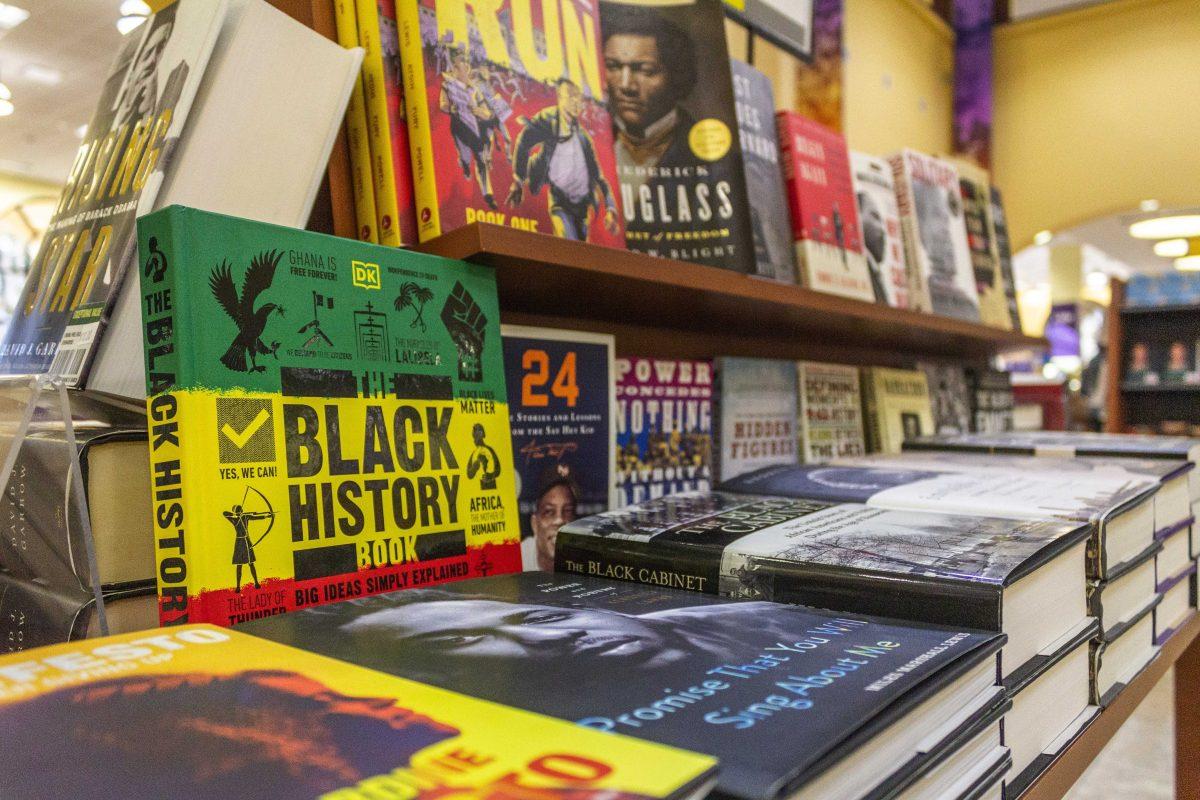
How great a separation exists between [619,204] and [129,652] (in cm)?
72

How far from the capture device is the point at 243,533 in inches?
23.0

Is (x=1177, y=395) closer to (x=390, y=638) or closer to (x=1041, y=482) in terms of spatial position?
(x=1041, y=482)

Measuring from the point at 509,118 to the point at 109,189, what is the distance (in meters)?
0.40

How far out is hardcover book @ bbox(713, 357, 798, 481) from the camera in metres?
1.32

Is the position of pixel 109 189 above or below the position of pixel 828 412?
above

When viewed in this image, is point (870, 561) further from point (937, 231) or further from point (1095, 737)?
point (937, 231)

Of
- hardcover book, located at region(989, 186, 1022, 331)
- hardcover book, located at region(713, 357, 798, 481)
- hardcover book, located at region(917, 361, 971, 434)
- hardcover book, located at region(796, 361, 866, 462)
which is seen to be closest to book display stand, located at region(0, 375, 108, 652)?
hardcover book, located at region(713, 357, 798, 481)

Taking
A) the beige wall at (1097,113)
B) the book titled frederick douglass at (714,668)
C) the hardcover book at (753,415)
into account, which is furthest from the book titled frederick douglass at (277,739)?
the beige wall at (1097,113)

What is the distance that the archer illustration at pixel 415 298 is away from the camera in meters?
0.72

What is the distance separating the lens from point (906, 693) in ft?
1.44

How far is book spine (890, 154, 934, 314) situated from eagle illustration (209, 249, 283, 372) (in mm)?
1304

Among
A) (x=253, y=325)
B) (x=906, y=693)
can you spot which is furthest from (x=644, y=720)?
(x=253, y=325)

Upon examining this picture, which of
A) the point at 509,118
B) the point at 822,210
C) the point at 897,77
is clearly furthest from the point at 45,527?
the point at 897,77

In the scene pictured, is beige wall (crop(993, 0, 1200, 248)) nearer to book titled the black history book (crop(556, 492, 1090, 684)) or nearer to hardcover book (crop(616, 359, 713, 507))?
hardcover book (crop(616, 359, 713, 507))
